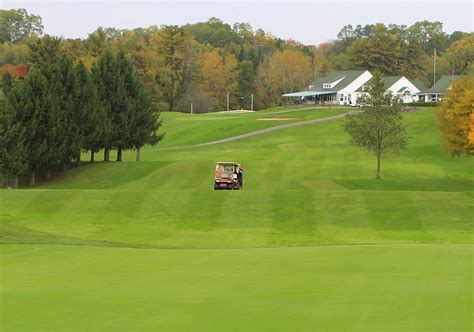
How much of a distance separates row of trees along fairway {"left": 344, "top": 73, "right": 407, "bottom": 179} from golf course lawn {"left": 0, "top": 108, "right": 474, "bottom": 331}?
265 cm

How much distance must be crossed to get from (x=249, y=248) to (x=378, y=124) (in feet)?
113

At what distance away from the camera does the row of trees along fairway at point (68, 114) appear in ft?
184

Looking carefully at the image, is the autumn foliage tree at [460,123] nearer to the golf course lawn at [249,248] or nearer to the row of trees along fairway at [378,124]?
the golf course lawn at [249,248]

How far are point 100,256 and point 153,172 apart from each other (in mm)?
41092

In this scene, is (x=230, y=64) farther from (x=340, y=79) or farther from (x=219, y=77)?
(x=340, y=79)

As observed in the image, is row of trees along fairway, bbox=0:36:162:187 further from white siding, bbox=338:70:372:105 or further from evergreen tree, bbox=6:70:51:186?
white siding, bbox=338:70:372:105

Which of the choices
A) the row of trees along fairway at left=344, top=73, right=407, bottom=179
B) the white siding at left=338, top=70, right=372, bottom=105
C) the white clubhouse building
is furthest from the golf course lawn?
the white siding at left=338, top=70, right=372, bottom=105

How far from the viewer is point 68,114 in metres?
61.3

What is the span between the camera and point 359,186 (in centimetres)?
5353

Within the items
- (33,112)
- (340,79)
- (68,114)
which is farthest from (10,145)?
(340,79)

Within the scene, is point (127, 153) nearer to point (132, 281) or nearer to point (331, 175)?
point (331, 175)

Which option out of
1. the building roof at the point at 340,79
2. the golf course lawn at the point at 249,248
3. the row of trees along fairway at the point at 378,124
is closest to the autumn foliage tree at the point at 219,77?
the building roof at the point at 340,79

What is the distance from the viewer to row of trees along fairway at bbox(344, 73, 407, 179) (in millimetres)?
57375

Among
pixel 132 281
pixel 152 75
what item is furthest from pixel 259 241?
pixel 152 75
